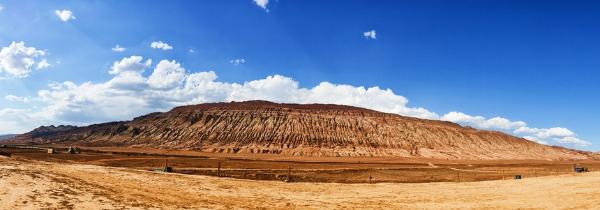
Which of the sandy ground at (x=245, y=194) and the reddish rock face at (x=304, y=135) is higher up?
the reddish rock face at (x=304, y=135)

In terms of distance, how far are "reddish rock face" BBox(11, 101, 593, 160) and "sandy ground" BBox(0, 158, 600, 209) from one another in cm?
8911

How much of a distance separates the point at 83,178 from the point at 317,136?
387 feet

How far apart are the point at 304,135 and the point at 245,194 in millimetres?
115528

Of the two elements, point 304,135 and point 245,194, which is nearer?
point 245,194

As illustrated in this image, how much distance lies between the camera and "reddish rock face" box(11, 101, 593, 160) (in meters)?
135

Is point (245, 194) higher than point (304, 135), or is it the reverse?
point (304, 135)

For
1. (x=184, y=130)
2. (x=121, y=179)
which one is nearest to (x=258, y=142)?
(x=184, y=130)

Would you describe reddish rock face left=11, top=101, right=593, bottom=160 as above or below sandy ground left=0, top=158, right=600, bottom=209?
above

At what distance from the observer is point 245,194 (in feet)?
91.9

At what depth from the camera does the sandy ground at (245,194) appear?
20.4 meters

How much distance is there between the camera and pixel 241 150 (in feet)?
413

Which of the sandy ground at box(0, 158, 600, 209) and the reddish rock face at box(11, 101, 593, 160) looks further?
the reddish rock face at box(11, 101, 593, 160)

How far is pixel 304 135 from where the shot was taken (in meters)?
143

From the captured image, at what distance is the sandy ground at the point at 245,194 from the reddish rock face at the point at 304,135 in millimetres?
89109
